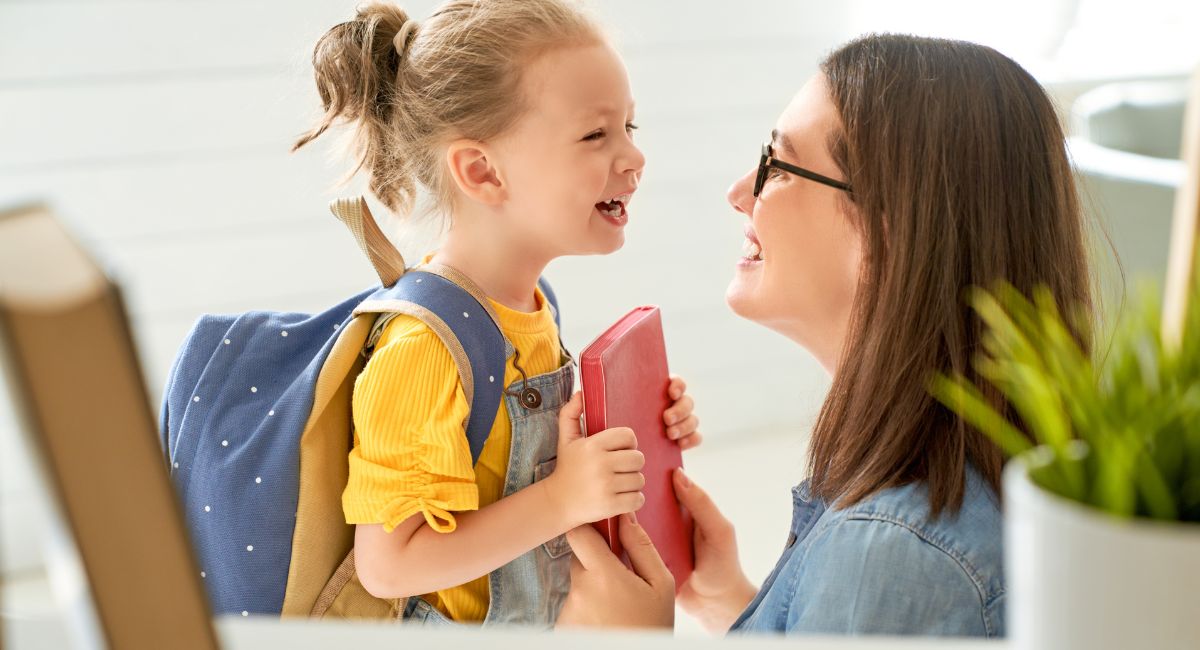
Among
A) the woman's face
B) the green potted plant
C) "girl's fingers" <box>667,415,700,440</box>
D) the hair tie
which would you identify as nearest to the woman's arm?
"girl's fingers" <box>667,415,700,440</box>

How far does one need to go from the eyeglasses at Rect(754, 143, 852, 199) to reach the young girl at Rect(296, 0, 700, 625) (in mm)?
196

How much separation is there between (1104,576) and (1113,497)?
0.03 m

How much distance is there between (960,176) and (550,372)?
597 mm

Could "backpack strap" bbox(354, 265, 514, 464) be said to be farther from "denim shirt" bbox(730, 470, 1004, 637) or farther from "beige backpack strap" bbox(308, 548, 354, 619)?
"denim shirt" bbox(730, 470, 1004, 637)

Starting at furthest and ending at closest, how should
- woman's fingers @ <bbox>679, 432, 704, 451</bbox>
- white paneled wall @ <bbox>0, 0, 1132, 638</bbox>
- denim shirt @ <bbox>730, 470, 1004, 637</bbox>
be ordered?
white paneled wall @ <bbox>0, 0, 1132, 638</bbox> → woman's fingers @ <bbox>679, 432, 704, 451</bbox> → denim shirt @ <bbox>730, 470, 1004, 637</bbox>

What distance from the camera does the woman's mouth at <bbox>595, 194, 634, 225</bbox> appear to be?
1.60 m

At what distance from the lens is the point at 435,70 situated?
5.04ft

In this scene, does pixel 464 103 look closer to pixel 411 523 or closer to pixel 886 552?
pixel 411 523

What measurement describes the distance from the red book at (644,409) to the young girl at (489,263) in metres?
0.04

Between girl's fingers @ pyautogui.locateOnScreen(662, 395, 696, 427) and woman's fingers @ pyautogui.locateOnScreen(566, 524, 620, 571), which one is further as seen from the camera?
girl's fingers @ pyautogui.locateOnScreen(662, 395, 696, 427)

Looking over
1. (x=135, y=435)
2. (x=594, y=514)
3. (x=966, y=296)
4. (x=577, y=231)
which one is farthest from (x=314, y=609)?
(x=135, y=435)

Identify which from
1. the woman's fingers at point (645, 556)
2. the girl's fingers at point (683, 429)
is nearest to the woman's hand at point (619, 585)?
the woman's fingers at point (645, 556)

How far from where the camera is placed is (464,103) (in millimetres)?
1548

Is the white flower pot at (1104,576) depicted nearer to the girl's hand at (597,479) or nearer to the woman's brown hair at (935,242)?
the woman's brown hair at (935,242)
